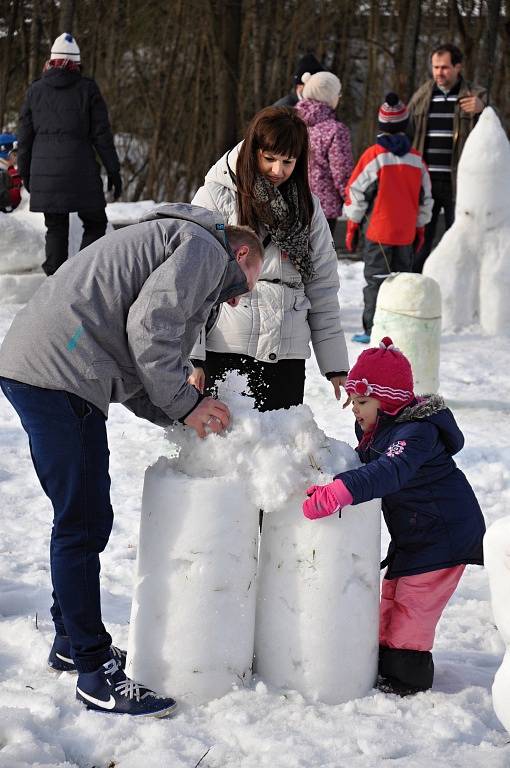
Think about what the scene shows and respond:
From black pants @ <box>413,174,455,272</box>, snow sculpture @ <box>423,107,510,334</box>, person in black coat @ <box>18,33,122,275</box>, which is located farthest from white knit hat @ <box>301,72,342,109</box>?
person in black coat @ <box>18,33,122,275</box>

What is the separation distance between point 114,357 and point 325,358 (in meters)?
1.30

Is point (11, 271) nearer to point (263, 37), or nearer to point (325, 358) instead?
point (325, 358)

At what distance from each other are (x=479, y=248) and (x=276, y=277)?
190 inches

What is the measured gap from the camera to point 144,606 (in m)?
2.93

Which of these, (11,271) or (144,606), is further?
(11,271)

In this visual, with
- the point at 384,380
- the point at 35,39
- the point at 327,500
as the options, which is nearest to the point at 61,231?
the point at 384,380

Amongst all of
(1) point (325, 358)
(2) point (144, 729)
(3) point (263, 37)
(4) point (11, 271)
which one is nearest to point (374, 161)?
(4) point (11, 271)

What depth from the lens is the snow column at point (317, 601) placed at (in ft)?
9.63

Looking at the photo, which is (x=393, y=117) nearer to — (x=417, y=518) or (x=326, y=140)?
(x=326, y=140)

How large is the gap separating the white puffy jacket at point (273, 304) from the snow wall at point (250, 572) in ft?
2.70

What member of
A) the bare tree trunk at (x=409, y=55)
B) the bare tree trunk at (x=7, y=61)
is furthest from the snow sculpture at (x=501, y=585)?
the bare tree trunk at (x=7, y=61)

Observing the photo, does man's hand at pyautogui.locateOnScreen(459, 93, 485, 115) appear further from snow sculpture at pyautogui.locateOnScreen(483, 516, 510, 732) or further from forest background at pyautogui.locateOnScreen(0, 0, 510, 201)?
snow sculpture at pyautogui.locateOnScreen(483, 516, 510, 732)

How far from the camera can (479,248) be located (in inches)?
327

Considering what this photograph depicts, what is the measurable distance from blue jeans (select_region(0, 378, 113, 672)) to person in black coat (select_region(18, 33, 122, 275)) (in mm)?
5067
